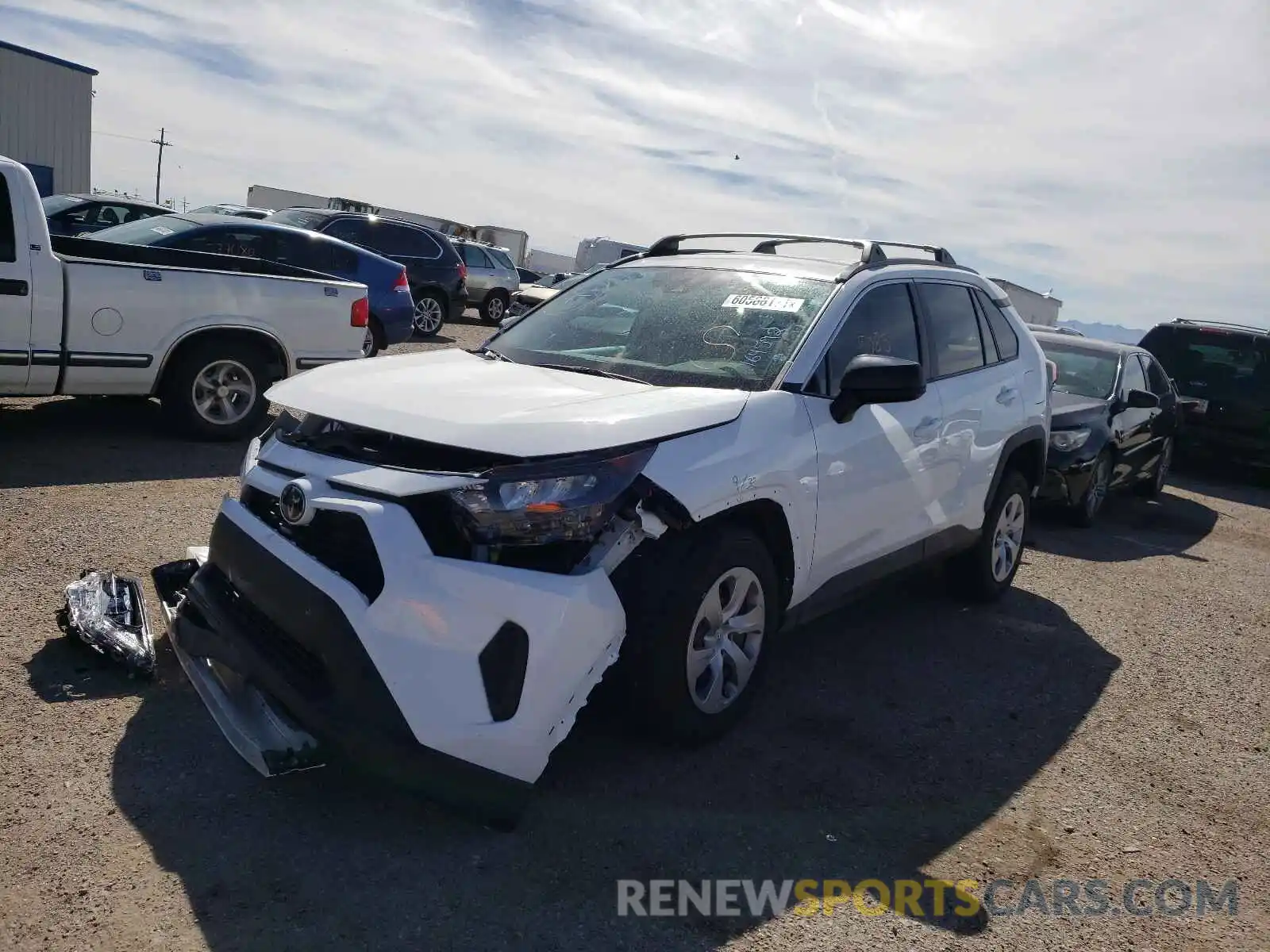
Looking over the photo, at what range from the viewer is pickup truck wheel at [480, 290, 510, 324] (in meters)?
21.3

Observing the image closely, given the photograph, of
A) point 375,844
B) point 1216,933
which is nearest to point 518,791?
point 375,844

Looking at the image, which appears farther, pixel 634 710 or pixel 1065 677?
pixel 1065 677

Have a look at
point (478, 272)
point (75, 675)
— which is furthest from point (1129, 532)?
point (478, 272)

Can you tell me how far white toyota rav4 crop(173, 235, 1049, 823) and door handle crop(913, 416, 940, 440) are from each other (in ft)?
0.04

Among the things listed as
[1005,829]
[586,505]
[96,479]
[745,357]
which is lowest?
[96,479]

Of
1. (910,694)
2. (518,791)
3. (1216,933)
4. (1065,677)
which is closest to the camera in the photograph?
(518,791)

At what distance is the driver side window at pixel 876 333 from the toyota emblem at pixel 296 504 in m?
1.98

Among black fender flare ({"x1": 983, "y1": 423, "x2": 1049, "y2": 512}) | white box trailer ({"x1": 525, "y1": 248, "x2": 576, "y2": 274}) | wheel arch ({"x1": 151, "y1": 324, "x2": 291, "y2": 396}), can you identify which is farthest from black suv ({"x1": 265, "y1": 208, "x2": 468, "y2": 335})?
white box trailer ({"x1": 525, "y1": 248, "x2": 576, "y2": 274})

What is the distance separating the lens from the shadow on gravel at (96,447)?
6305 millimetres

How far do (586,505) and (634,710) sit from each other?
0.83 m

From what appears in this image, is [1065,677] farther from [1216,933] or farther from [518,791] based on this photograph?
[518,791]

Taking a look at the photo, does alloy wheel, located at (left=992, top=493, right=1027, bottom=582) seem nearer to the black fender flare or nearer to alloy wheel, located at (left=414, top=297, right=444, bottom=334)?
the black fender flare

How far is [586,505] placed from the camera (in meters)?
3.00

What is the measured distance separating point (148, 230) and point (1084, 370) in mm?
8949
